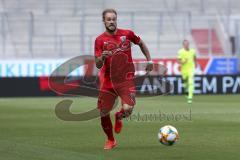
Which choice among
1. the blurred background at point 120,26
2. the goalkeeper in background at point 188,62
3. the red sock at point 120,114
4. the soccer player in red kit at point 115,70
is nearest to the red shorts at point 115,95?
the soccer player in red kit at point 115,70

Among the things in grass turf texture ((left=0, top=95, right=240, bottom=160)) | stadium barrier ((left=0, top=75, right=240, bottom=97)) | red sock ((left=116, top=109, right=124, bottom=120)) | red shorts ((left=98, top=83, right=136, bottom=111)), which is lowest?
stadium barrier ((left=0, top=75, right=240, bottom=97))

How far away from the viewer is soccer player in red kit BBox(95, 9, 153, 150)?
11852mm

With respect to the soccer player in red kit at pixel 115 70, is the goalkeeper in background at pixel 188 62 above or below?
below

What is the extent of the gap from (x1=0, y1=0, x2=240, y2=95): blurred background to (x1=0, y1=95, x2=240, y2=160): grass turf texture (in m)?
14.0

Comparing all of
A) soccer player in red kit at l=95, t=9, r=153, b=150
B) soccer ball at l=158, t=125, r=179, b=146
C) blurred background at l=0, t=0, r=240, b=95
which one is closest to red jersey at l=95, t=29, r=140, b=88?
soccer player in red kit at l=95, t=9, r=153, b=150

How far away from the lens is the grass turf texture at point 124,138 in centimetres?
1114

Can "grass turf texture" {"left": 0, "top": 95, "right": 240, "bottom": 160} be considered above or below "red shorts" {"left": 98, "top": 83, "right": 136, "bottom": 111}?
below

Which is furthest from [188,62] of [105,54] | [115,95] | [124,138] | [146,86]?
[105,54]

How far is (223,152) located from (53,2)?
2781 cm

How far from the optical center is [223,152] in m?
11.4

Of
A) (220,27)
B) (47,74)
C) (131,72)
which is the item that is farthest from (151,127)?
(220,27)

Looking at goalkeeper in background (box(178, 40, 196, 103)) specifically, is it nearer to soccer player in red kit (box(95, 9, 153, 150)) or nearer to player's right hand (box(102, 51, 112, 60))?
soccer player in red kit (box(95, 9, 153, 150))

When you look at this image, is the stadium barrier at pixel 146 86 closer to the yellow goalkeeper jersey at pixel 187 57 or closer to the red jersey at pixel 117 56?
the yellow goalkeeper jersey at pixel 187 57

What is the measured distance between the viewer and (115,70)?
478 inches
